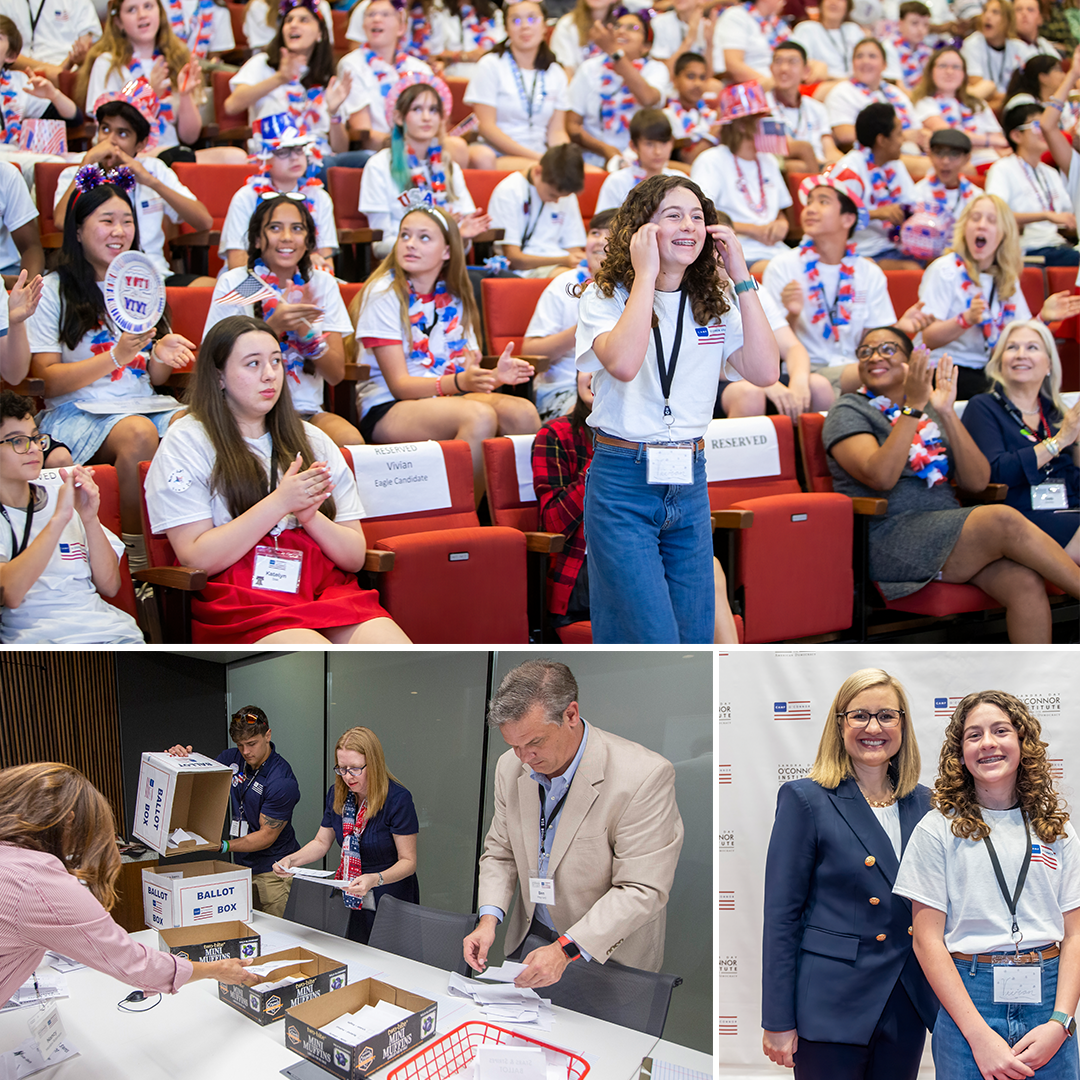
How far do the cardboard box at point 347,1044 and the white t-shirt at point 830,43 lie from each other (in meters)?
6.84

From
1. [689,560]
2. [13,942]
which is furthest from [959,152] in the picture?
[13,942]

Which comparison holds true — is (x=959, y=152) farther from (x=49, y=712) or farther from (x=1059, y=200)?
(x=49, y=712)

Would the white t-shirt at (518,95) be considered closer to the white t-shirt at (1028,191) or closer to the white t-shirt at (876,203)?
the white t-shirt at (876,203)

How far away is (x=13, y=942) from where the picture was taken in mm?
1987

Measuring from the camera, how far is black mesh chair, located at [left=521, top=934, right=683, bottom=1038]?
2230 millimetres

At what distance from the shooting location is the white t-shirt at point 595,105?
6.13 meters

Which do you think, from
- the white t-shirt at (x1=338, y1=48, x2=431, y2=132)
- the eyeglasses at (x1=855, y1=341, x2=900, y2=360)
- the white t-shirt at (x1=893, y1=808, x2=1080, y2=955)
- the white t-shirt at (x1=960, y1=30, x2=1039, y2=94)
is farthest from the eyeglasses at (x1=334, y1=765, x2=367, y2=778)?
the white t-shirt at (x1=960, y1=30, x2=1039, y2=94)

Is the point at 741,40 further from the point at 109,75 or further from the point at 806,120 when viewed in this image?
the point at 109,75

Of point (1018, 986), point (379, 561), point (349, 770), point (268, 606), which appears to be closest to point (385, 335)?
point (379, 561)

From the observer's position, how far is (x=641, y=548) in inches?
86.0

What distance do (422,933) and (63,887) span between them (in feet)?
2.79

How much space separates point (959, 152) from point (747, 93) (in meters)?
1.19

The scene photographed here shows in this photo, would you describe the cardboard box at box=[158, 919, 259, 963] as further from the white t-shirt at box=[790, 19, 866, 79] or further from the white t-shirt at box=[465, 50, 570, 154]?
the white t-shirt at box=[790, 19, 866, 79]

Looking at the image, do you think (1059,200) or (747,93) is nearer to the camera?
(747,93)
